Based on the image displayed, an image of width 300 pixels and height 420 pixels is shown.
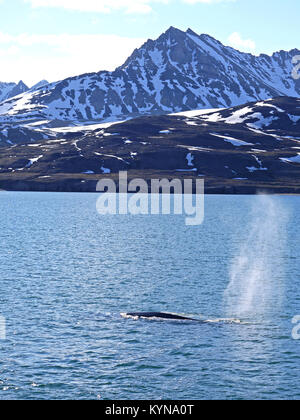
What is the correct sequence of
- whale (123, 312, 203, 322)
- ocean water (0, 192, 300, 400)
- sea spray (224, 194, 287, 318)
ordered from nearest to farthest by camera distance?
ocean water (0, 192, 300, 400)
whale (123, 312, 203, 322)
sea spray (224, 194, 287, 318)

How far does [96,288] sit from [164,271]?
1751cm

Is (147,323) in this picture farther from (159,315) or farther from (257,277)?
(257,277)

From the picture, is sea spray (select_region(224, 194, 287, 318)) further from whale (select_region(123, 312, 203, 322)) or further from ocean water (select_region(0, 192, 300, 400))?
whale (select_region(123, 312, 203, 322))

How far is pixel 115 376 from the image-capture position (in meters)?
44.5

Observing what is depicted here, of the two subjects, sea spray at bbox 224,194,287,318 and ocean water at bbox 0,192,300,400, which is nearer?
ocean water at bbox 0,192,300,400

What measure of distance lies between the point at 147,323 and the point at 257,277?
3442cm

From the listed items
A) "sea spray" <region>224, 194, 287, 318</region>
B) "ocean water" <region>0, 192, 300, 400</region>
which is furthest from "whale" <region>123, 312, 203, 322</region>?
"sea spray" <region>224, 194, 287, 318</region>

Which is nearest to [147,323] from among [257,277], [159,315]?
[159,315]

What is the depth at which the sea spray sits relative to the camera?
66.7 m

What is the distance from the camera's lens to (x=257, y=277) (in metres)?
88.2

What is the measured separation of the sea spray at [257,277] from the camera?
66.7 m

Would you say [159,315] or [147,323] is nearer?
[147,323]

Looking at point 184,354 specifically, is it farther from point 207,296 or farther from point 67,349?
point 207,296

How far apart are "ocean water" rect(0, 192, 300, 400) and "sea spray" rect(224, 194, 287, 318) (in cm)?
22
